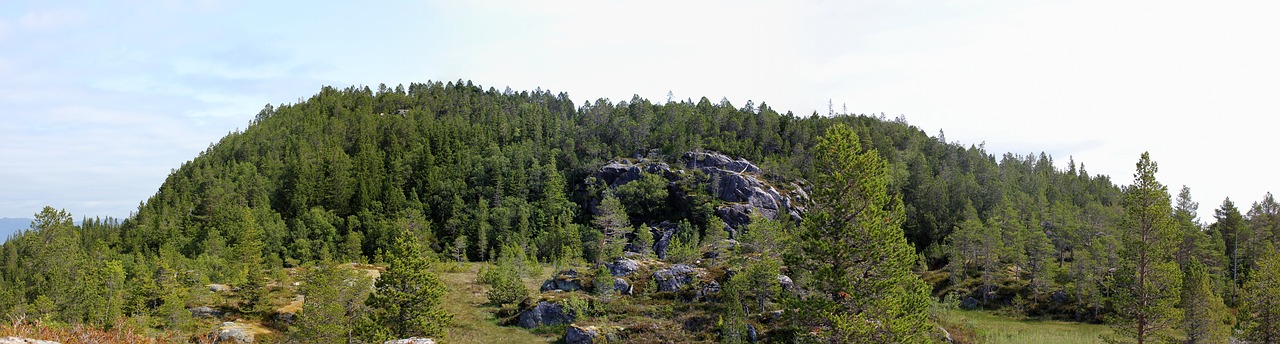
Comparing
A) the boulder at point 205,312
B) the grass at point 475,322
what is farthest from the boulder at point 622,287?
the boulder at point 205,312

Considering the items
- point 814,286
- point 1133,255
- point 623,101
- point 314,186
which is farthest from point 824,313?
point 623,101

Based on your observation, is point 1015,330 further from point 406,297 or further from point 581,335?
point 406,297

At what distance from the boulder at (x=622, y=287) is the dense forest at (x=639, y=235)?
128cm

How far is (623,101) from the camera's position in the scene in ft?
625

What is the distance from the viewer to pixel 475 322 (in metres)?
52.0

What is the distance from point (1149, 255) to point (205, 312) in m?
67.9

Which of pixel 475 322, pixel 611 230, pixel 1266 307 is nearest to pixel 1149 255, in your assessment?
pixel 1266 307

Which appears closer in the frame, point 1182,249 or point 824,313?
point 824,313

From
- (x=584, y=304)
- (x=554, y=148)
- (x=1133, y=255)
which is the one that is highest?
(x=554, y=148)

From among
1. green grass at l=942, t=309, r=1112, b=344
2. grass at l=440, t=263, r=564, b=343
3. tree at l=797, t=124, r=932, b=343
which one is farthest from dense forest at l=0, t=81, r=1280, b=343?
green grass at l=942, t=309, r=1112, b=344

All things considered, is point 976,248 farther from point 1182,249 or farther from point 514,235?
point 514,235

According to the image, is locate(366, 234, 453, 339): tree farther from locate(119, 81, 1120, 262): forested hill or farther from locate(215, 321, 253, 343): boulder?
locate(119, 81, 1120, 262): forested hill

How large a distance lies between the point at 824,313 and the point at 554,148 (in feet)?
389

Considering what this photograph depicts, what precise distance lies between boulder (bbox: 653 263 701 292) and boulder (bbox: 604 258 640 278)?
10.7 ft
